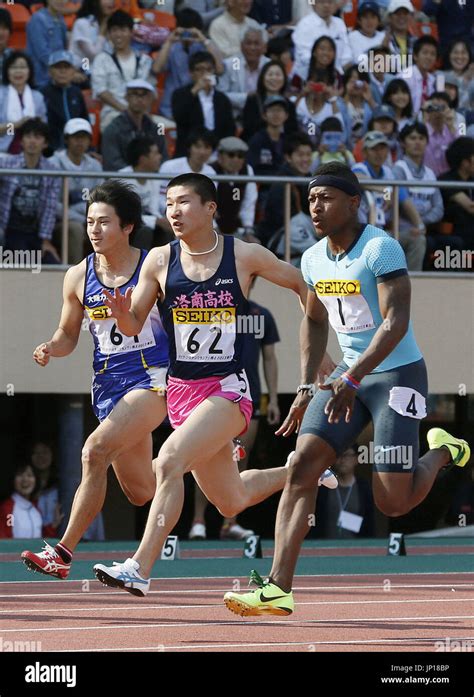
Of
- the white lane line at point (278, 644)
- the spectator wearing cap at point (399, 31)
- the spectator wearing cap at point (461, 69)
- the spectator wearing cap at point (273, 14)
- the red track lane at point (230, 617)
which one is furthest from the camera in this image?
the spectator wearing cap at point (399, 31)

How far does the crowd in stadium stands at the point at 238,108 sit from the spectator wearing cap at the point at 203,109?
15 millimetres

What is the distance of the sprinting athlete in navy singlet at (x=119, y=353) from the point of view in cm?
984

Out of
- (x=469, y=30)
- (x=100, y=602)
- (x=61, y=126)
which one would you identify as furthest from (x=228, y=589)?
(x=469, y=30)

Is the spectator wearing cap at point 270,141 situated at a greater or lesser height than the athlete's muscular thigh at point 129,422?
greater

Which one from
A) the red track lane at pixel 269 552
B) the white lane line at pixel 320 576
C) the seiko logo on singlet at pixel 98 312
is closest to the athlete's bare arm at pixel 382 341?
the seiko logo on singlet at pixel 98 312

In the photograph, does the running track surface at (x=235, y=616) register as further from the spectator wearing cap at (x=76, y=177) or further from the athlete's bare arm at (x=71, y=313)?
the spectator wearing cap at (x=76, y=177)

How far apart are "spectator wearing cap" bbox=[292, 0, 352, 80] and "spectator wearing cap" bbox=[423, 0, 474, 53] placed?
160 cm

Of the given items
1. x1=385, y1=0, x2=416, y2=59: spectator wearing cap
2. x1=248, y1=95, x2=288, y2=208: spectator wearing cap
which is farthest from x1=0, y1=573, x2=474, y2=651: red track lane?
x1=385, y1=0, x2=416, y2=59: spectator wearing cap

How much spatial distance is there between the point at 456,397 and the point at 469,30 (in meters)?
4.66

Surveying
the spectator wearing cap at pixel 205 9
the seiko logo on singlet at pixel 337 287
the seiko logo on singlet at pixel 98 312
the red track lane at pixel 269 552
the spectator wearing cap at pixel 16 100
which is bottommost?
the red track lane at pixel 269 552

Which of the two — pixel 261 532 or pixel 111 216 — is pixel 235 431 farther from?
pixel 261 532

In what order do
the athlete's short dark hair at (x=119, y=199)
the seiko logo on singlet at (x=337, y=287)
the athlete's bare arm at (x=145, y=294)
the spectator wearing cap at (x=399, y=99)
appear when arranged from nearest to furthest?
the seiko logo on singlet at (x=337, y=287) → the athlete's bare arm at (x=145, y=294) → the athlete's short dark hair at (x=119, y=199) → the spectator wearing cap at (x=399, y=99)

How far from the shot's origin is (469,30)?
19.2 m

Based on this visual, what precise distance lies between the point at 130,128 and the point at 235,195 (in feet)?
4.30
